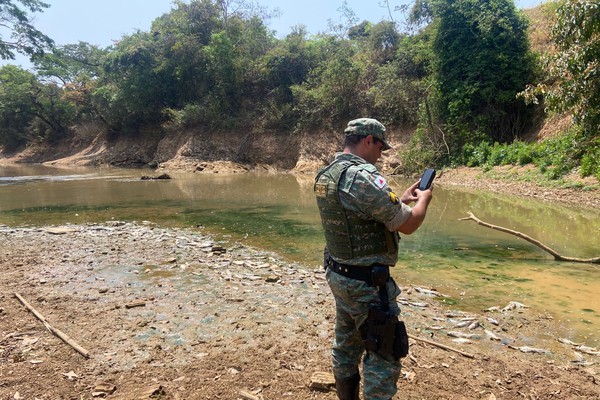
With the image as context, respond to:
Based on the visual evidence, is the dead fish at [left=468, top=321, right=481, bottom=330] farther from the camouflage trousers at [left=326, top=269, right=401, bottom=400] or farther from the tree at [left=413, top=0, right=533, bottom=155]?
the tree at [left=413, top=0, right=533, bottom=155]

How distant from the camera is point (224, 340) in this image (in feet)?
13.5

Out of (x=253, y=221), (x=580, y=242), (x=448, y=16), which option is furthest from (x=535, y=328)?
(x=448, y=16)

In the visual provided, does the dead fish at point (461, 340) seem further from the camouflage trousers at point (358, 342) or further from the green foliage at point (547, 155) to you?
the green foliage at point (547, 155)

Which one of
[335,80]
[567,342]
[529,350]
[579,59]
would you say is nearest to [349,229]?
[529,350]

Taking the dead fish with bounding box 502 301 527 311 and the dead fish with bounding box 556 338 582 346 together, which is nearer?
the dead fish with bounding box 556 338 582 346

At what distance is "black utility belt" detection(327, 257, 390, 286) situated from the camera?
103 inches

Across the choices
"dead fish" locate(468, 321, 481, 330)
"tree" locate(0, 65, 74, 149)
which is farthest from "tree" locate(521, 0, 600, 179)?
"tree" locate(0, 65, 74, 149)

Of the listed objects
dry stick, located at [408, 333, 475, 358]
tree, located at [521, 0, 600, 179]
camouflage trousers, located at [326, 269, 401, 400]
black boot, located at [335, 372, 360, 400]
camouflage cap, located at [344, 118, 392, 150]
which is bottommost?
dry stick, located at [408, 333, 475, 358]

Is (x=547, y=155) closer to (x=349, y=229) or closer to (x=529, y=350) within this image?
(x=529, y=350)

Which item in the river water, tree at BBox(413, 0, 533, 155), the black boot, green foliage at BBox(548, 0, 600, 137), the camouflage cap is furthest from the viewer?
tree at BBox(413, 0, 533, 155)

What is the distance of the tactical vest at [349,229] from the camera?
2.67m

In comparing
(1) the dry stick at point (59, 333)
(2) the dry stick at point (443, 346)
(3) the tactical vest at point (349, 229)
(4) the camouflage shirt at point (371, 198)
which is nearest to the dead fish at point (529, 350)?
(2) the dry stick at point (443, 346)

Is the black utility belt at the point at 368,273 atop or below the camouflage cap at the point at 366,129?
below

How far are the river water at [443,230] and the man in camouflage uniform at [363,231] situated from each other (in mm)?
2672
